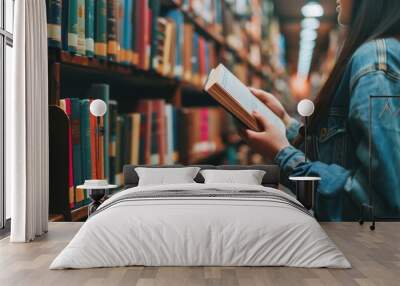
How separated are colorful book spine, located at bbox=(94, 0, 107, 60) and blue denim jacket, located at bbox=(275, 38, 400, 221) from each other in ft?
5.87

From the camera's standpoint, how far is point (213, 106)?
17.9 feet

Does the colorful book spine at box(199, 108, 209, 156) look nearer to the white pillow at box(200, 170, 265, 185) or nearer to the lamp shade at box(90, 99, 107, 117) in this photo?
the white pillow at box(200, 170, 265, 185)

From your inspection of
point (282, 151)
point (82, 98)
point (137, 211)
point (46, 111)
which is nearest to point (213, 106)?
point (282, 151)

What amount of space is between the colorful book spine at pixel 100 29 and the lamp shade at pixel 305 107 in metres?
1.71

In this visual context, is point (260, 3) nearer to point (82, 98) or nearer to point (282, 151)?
point (282, 151)

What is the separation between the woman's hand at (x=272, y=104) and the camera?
5492 millimetres

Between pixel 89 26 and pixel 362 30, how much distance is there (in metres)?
2.39

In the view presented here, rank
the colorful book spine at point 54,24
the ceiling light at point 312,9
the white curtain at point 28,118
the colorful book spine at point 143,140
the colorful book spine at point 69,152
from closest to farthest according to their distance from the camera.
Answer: the white curtain at point 28,118, the colorful book spine at point 54,24, the colorful book spine at point 69,152, the colorful book spine at point 143,140, the ceiling light at point 312,9

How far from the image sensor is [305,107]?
17.1ft

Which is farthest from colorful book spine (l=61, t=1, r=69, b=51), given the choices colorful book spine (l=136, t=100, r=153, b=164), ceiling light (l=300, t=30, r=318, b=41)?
ceiling light (l=300, t=30, r=318, b=41)

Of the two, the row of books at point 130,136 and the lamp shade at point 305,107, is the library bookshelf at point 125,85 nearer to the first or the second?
the row of books at point 130,136

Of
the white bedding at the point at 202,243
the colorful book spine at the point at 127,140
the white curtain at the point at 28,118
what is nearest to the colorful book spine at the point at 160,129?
the colorful book spine at the point at 127,140

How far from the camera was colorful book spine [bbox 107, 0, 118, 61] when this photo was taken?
509 cm

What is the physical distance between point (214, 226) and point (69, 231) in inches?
69.0
